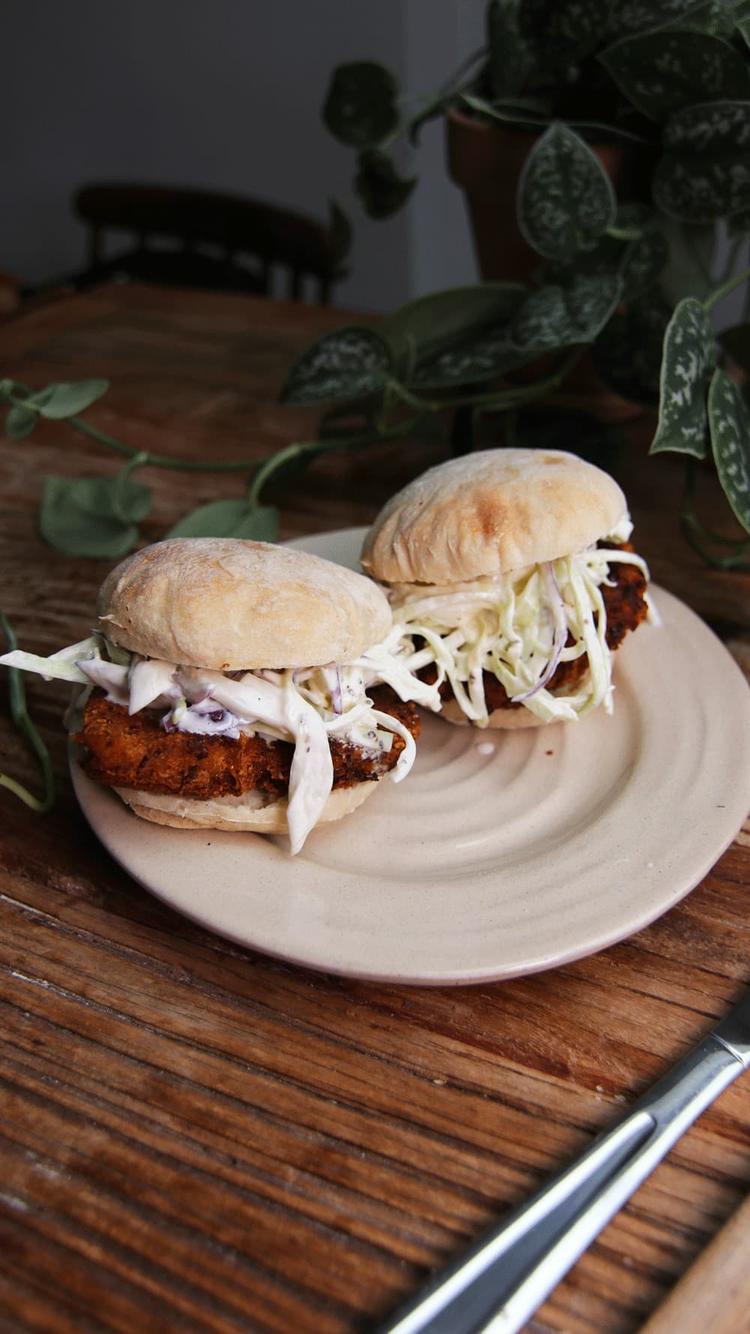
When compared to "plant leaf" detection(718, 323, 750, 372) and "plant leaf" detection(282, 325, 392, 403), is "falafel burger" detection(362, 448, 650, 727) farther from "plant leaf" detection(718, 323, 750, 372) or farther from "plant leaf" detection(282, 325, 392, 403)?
"plant leaf" detection(718, 323, 750, 372)

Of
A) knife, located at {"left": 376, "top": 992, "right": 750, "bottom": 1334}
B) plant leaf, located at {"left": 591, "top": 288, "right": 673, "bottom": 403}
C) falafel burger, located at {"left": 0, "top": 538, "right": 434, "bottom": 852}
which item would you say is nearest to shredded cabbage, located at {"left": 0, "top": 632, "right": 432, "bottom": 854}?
falafel burger, located at {"left": 0, "top": 538, "right": 434, "bottom": 852}

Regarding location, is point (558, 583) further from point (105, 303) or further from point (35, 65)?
point (35, 65)

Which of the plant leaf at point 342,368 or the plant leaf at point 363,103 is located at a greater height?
the plant leaf at point 363,103

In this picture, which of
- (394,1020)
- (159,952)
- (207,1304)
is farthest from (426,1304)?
(159,952)

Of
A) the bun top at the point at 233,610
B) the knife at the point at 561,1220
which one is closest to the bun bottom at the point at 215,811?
the bun top at the point at 233,610

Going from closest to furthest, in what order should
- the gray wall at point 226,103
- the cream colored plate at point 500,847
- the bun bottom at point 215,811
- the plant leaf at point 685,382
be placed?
the cream colored plate at point 500,847 < the bun bottom at point 215,811 < the plant leaf at point 685,382 < the gray wall at point 226,103

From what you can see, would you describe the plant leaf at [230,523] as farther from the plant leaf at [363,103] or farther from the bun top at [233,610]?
the plant leaf at [363,103]

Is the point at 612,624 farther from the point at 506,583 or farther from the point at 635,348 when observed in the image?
the point at 635,348

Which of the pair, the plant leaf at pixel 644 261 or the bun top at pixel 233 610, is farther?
the plant leaf at pixel 644 261
